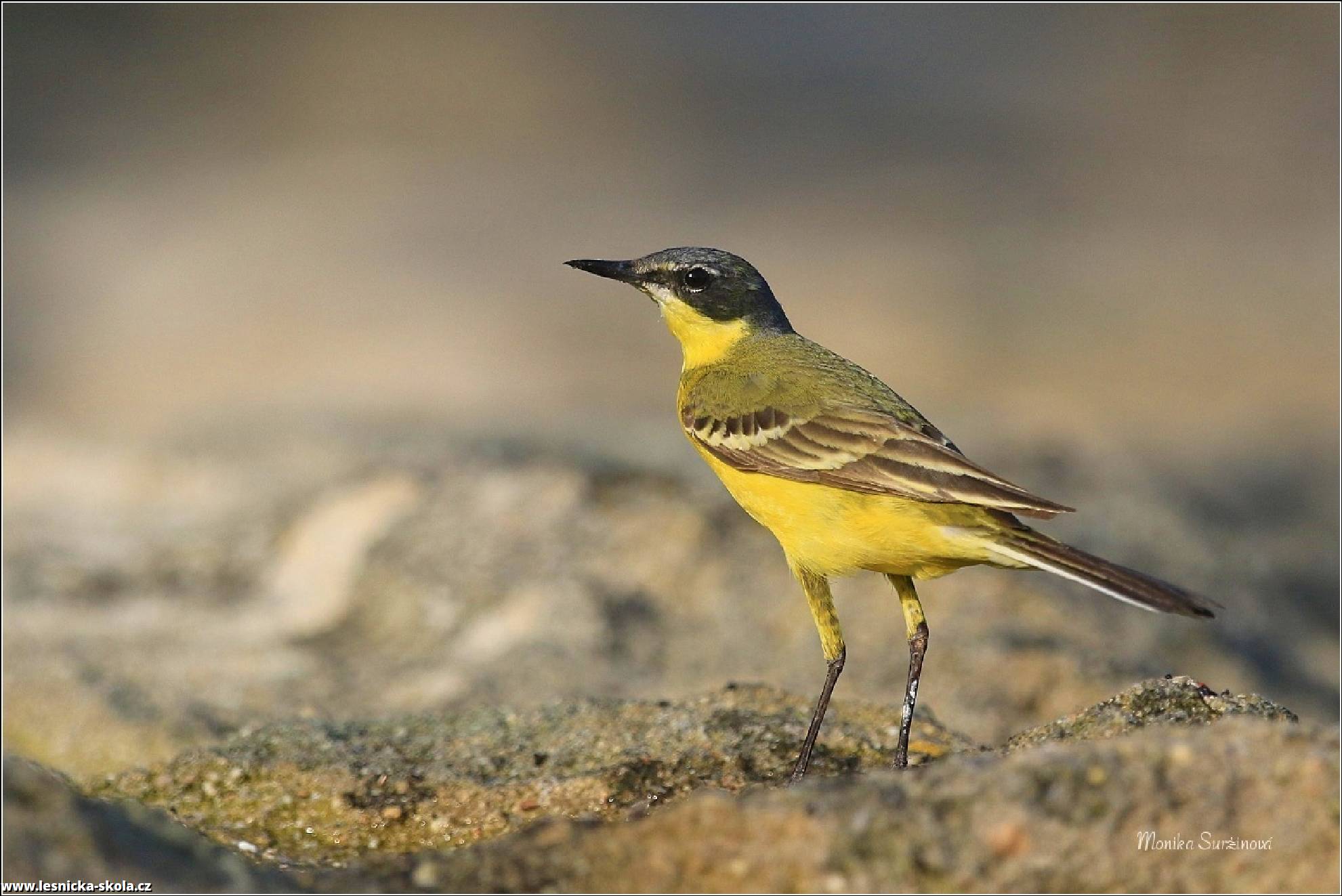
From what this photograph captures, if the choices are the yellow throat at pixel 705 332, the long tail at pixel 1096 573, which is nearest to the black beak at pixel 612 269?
the yellow throat at pixel 705 332

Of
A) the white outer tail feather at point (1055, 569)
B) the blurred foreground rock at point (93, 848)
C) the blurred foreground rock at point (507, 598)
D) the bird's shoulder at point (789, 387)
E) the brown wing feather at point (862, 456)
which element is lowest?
the blurred foreground rock at point (507, 598)

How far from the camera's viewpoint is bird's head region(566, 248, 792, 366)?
23.6 ft

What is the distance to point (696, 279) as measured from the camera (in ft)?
23.6

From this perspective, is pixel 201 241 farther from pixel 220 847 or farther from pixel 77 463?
pixel 220 847

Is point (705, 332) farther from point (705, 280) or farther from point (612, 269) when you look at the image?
point (612, 269)

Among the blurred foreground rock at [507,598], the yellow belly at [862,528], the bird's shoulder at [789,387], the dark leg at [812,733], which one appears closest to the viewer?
the yellow belly at [862,528]

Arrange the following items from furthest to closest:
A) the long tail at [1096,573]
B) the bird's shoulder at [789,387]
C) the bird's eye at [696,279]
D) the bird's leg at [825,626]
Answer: the bird's eye at [696,279]
the bird's shoulder at [789,387]
the bird's leg at [825,626]
the long tail at [1096,573]

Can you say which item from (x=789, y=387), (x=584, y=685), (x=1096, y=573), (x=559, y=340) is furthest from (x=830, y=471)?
(x=559, y=340)

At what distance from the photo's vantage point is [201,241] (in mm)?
21953

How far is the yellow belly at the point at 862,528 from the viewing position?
569cm

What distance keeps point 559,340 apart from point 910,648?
11414 mm

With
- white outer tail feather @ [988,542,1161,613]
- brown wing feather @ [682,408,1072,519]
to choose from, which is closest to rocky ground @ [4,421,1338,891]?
white outer tail feather @ [988,542,1161,613]

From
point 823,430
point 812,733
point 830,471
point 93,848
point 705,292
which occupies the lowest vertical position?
point 812,733

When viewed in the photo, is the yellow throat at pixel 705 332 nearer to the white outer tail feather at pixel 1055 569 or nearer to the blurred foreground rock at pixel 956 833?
the white outer tail feather at pixel 1055 569
